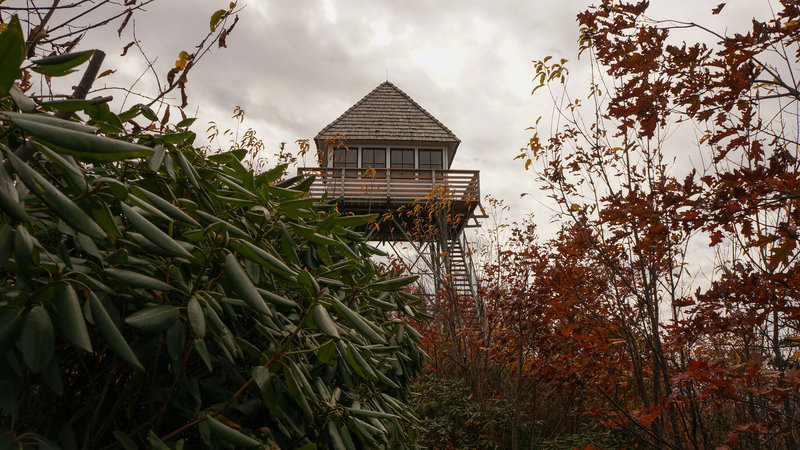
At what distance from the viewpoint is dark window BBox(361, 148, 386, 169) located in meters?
17.5

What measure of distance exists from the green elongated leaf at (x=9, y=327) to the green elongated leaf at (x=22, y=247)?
0.09 metres

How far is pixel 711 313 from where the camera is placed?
2.46 m

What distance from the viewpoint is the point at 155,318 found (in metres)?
0.92

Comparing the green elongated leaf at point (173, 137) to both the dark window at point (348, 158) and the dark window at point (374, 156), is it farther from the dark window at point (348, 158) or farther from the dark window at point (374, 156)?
the dark window at point (374, 156)

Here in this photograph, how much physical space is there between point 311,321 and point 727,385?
6.55 ft

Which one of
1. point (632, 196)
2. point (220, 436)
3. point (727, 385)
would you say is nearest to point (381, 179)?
point (632, 196)

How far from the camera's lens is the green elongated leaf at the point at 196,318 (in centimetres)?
89

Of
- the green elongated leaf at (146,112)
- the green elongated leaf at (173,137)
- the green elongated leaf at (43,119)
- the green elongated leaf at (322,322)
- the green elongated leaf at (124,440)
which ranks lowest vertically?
the green elongated leaf at (124,440)

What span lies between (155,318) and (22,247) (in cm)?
26

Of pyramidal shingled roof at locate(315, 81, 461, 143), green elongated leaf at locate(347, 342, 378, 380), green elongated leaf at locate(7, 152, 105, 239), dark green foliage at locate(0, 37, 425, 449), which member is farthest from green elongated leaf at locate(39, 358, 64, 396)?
pyramidal shingled roof at locate(315, 81, 461, 143)

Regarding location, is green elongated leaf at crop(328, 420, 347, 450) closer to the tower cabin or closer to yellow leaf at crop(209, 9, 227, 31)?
yellow leaf at crop(209, 9, 227, 31)

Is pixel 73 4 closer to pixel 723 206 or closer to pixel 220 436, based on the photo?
pixel 220 436

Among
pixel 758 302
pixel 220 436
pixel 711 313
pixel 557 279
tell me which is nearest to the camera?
pixel 220 436

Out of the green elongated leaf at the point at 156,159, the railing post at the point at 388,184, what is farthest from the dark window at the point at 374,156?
the green elongated leaf at the point at 156,159
